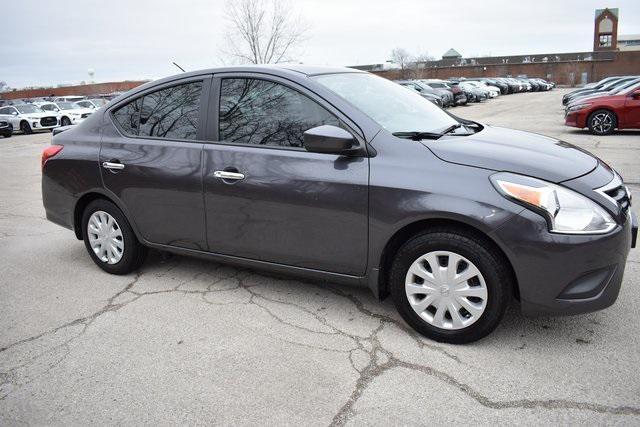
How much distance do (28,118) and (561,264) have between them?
88.5 feet

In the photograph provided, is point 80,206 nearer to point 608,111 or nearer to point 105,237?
point 105,237

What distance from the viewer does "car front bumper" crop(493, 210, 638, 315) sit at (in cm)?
282

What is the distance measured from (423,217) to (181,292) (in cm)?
209

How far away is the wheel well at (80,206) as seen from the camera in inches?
179

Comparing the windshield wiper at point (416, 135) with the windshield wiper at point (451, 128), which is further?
the windshield wiper at point (451, 128)

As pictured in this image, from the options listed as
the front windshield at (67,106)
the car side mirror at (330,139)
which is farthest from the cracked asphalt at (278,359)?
the front windshield at (67,106)

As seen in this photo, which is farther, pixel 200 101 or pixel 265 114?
pixel 200 101

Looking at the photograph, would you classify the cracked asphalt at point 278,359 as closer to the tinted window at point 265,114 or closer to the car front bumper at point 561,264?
the car front bumper at point 561,264

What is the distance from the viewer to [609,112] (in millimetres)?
13031

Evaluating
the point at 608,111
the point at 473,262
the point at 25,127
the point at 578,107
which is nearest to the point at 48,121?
the point at 25,127

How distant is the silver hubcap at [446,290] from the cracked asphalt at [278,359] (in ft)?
0.60

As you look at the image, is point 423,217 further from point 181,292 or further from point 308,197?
point 181,292

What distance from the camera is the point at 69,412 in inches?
106

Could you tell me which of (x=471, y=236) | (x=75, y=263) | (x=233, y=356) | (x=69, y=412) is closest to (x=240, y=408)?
(x=233, y=356)
